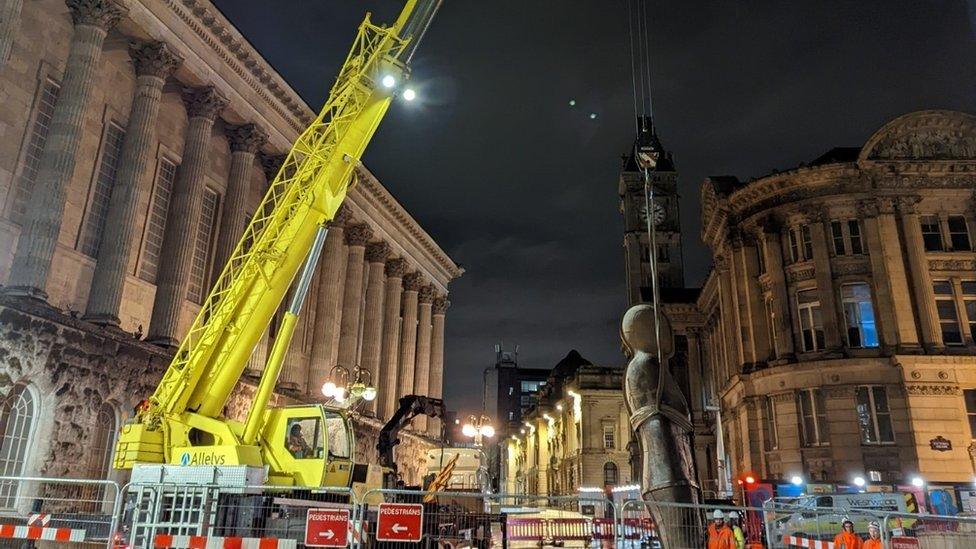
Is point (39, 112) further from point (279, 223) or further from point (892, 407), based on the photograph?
point (892, 407)

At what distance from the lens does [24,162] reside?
→ 2192cm

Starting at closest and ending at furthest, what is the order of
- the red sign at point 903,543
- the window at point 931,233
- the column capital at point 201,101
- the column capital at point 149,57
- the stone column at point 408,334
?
the red sign at point 903,543, the column capital at point 149,57, the column capital at point 201,101, the window at point 931,233, the stone column at point 408,334

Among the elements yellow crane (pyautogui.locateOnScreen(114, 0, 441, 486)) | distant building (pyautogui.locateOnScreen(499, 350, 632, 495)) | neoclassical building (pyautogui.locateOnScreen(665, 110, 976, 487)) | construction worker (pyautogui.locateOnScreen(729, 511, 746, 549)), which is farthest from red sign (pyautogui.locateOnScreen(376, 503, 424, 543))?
distant building (pyautogui.locateOnScreen(499, 350, 632, 495))

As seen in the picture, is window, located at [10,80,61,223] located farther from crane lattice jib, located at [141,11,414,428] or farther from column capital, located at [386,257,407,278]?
column capital, located at [386,257,407,278]

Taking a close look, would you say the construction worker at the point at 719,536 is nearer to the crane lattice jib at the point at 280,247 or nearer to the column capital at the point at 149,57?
the crane lattice jib at the point at 280,247

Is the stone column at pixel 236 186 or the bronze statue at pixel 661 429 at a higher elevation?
the stone column at pixel 236 186

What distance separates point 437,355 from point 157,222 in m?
42.6

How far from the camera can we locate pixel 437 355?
6806 cm

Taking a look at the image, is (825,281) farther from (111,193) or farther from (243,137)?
(111,193)

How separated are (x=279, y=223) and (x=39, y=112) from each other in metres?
12.9

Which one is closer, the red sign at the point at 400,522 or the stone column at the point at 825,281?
the red sign at the point at 400,522

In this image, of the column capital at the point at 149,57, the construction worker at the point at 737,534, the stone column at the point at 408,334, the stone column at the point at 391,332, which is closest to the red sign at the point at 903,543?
the construction worker at the point at 737,534

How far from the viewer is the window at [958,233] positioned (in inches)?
1345

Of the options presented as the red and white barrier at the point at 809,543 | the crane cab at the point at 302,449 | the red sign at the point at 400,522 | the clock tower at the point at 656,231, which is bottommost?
the red and white barrier at the point at 809,543
